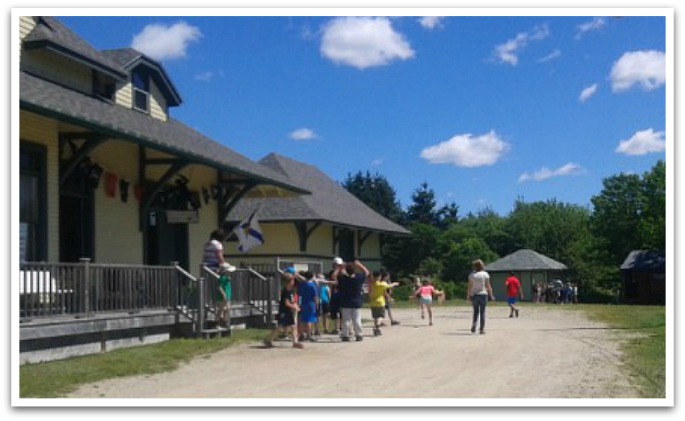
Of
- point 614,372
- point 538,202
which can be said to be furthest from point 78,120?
point 538,202

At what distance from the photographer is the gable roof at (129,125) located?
48.3 feet

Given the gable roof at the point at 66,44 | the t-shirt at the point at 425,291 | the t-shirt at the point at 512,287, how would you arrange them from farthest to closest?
the t-shirt at the point at 512,287
the t-shirt at the point at 425,291
the gable roof at the point at 66,44

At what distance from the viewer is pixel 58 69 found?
19.4m

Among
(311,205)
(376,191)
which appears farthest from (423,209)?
(311,205)

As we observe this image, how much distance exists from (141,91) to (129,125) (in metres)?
4.78

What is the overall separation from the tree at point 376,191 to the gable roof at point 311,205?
102 ft

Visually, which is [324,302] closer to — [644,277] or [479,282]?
[479,282]

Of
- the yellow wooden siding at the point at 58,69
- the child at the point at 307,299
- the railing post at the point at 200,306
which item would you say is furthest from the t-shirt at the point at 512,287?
the yellow wooden siding at the point at 58,69

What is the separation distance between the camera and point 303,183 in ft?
147

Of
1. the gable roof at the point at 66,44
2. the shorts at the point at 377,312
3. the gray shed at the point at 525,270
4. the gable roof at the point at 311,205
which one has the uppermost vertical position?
the gable roof at the point at 66,44

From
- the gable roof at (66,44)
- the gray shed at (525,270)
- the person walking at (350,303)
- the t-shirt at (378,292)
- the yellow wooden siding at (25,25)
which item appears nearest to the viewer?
the yellow wooden siding at (25,25)

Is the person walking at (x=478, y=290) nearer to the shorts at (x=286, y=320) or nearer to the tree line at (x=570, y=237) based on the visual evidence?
the shorts at (x=286, y=320)
